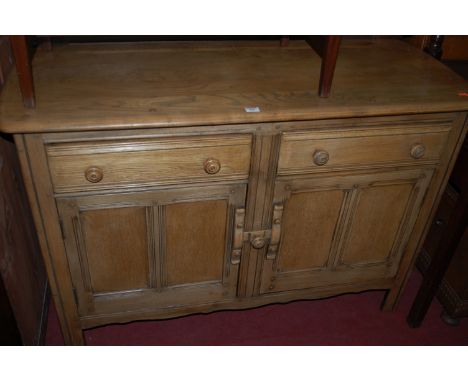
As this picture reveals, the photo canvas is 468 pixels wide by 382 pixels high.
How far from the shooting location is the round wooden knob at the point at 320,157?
4.77 feet

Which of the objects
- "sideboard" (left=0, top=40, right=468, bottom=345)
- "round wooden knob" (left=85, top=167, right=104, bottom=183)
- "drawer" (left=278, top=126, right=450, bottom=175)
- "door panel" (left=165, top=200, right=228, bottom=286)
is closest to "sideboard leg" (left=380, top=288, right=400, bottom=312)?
"sideboard" (left=0, top=40, right=468, bottom=345)

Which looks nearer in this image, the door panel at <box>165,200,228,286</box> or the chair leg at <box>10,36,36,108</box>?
the chair leg at <box>10,36,36,108</box>

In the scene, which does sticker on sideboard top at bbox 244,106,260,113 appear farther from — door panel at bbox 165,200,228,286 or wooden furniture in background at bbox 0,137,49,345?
wooden furniture in background at bbox 0,137,49,345

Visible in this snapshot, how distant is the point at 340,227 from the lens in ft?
5.55

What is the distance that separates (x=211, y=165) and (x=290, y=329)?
38.2 inches

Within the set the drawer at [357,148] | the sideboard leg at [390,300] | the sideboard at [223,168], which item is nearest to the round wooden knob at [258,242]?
the sideboard at [223,168]

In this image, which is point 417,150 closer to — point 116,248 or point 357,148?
→ point 357,148

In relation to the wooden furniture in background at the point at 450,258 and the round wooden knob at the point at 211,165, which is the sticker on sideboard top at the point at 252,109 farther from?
the wooden furniture in background at the point at 450,258

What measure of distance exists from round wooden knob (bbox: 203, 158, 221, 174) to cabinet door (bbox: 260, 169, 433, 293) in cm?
23

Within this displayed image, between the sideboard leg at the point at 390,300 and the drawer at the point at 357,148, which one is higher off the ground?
the drawer at the point at 357,148

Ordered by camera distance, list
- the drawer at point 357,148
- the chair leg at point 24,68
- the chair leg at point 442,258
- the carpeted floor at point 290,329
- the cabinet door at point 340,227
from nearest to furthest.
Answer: the chair leg at point 24,68 < the drawer at point 357,148 < the cabinet door at point 340,227 < the chair leg at point 442,258 < the carpeted floor at point 290,329

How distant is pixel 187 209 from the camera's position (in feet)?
4.90

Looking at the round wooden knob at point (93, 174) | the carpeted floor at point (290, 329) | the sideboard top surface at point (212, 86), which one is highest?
the sideboard top surface at point (212, 86)

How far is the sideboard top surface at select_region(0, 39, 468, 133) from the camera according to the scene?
1256mm
